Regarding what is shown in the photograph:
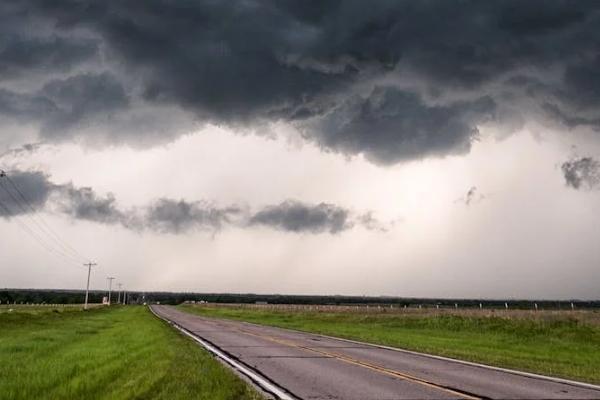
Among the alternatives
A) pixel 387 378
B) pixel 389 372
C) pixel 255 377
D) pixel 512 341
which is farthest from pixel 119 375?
pixel 512 341

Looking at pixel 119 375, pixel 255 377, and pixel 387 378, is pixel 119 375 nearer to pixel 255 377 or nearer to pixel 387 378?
pixel 255 377

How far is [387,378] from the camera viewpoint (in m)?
12.9

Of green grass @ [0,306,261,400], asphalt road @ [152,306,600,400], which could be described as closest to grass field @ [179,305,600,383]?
asphalt road @ [152,306,600,400]

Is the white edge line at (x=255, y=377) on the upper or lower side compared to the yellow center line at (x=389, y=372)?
lower

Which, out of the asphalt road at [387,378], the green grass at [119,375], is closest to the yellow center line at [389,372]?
the asphalt road at [387,378]

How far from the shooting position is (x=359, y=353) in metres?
19.3

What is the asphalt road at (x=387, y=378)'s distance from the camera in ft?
35.2

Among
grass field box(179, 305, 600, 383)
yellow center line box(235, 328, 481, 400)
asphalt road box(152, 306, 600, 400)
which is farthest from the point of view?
grass field box(179, 305, 600, 383)

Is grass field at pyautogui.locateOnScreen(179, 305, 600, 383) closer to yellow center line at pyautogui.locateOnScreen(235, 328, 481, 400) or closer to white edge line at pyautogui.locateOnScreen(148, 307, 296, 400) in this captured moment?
yellow center line at pyautogui.locateOnScreen(235, 328, 481, 400)

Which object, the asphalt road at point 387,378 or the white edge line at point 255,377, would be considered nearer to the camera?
the asphalt road at point 387,378

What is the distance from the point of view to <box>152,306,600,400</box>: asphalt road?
10727 mm

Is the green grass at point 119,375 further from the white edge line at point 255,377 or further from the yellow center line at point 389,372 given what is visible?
the yellow center line at point 389,372

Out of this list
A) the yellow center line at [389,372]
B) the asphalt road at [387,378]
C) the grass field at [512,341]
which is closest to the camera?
the asphalt road at [387,378]

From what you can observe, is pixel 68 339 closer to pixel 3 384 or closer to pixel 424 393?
pixel 3 384
